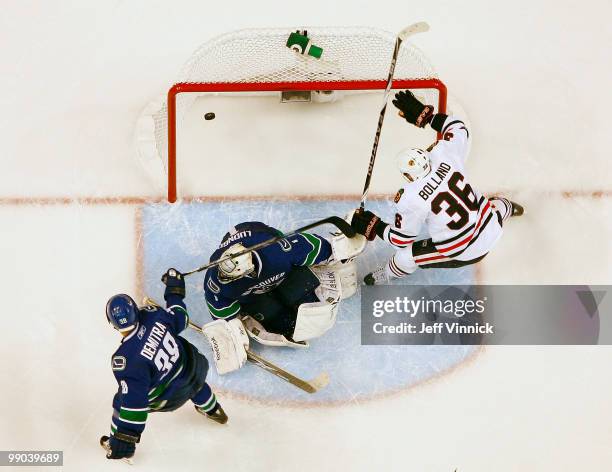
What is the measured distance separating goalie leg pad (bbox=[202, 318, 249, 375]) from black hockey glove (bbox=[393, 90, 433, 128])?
1.22 meters

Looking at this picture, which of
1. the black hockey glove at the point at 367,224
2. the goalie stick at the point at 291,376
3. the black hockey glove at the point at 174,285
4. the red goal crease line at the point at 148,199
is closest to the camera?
the black hockey glove at the point at 174,285

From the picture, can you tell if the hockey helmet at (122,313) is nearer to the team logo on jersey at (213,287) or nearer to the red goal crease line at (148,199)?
the team logo on jersey at (213,287)

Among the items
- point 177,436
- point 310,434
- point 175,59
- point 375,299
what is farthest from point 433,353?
point 175,59

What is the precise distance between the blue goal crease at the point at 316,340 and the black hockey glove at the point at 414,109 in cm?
53

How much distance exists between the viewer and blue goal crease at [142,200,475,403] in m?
4.34

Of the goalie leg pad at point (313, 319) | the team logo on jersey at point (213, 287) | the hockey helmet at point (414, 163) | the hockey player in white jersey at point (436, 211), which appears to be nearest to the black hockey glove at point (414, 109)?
the hockey player in white jersey at point (436, 211)

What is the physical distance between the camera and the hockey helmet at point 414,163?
151 inches

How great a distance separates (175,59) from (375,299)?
1.67m

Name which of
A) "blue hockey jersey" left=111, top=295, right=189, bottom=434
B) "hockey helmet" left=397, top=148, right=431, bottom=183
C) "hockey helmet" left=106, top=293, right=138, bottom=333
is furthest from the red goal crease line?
"hockey helmet" left=106, top=293, right=138, bottom=333

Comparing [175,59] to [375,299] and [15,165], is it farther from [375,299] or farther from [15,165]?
[375,299]

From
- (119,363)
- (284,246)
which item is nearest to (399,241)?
(284,246)

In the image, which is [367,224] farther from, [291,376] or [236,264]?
[291,376]

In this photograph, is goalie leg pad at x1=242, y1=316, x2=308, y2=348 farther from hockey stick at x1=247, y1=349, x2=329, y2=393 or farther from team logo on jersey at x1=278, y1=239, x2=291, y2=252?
team logo on jersey at x1=278, y1=239, x2=291, y2=252

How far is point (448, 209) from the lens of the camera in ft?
12.8
